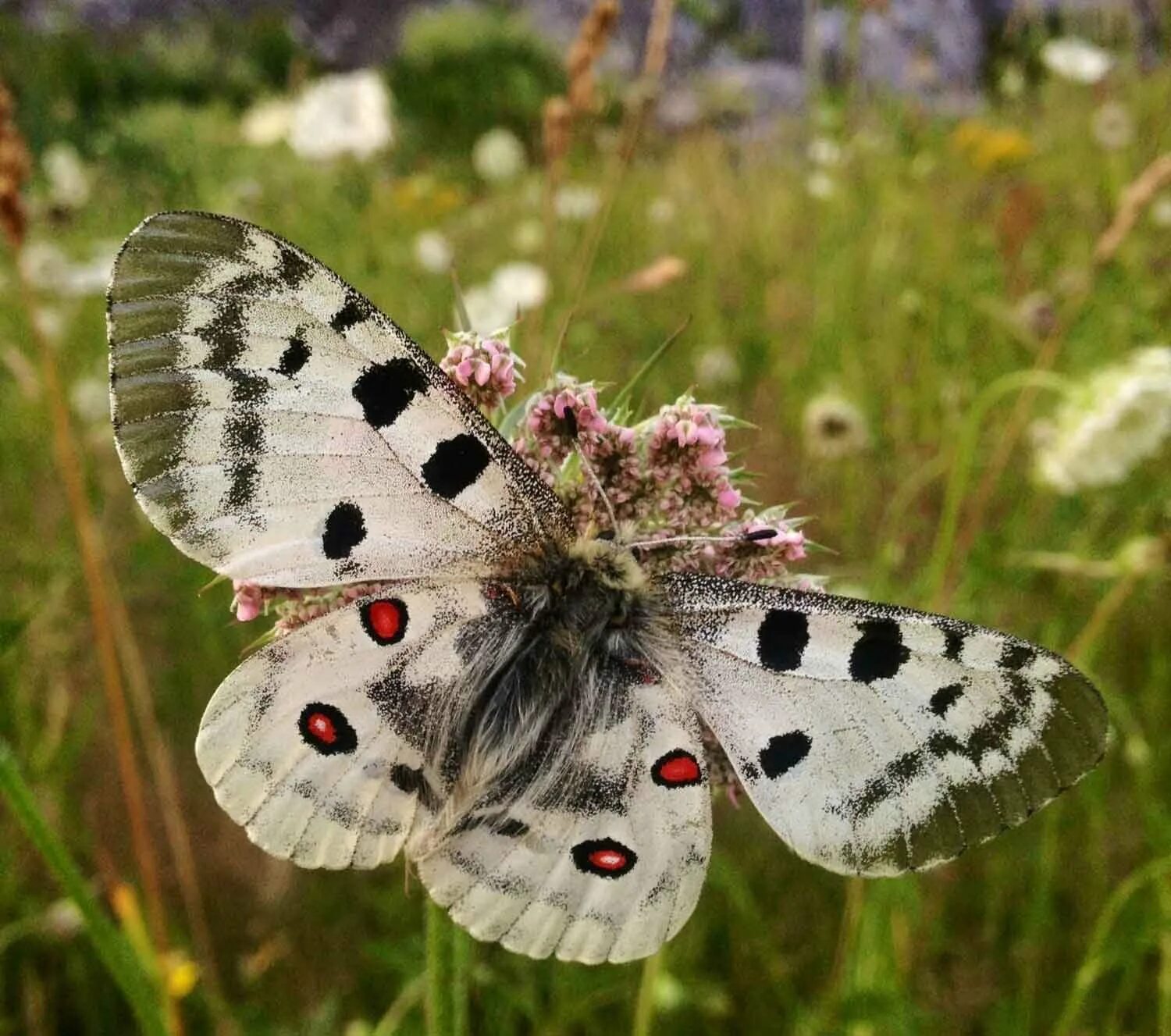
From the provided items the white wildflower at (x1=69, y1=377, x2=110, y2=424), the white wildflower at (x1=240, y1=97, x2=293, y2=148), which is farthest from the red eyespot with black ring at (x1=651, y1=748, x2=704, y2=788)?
the white wildflower at (x1=240, y1=97, x2=293, y2=148)

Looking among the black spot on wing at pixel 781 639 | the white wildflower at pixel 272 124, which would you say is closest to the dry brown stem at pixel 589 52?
the black spot on wing at pixel 781 639

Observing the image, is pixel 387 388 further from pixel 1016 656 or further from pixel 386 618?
pixel 1016 656

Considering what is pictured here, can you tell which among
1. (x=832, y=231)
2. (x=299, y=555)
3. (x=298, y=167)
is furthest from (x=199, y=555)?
(x=298, y=167)

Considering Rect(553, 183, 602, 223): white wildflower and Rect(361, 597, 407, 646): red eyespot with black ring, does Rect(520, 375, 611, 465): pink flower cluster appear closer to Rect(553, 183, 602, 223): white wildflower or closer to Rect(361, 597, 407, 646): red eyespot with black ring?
Rect(361, 597, 407, 646): red eyespot with black ring

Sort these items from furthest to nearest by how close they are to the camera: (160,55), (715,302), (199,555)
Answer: (160,55), (715,302), (199,555)

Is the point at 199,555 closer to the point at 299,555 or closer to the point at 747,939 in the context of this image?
the point at 299,555

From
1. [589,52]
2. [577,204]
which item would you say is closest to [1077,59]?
[577,204]
